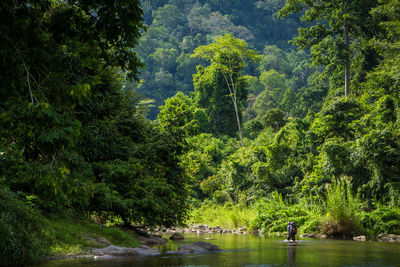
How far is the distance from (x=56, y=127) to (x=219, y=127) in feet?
159

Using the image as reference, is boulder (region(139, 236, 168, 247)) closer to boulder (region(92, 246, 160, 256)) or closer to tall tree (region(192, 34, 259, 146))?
boulder (region(92, 246, 160, 256))

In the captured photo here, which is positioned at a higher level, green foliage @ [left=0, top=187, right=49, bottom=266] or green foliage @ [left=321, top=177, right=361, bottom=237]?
green foliage @ [left=321, top=177, right=361, bottom=237]

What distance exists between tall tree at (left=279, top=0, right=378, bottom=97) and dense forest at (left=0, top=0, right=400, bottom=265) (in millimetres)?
108

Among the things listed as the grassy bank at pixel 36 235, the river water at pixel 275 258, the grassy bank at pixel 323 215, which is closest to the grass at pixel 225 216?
the grassy bank at pixel 323 215

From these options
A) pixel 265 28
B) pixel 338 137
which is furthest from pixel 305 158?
pixel 265 28

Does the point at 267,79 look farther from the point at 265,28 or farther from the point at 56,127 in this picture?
the point at 56,127

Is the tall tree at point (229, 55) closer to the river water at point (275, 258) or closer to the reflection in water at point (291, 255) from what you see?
the reflection in water at point (291, 255)

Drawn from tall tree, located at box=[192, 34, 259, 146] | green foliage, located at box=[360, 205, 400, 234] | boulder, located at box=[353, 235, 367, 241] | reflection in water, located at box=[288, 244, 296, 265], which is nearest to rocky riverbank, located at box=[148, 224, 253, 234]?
green foliage, located at box=[360, 205, 400, 234]

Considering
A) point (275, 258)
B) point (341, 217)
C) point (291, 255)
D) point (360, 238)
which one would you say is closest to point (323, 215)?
point (341, 217)

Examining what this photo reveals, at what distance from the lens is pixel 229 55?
49.2m

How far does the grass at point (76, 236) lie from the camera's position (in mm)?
12549

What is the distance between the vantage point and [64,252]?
12531 millimetres

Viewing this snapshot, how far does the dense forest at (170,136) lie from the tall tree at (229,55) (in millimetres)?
174

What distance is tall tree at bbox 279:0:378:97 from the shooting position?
32938mm
